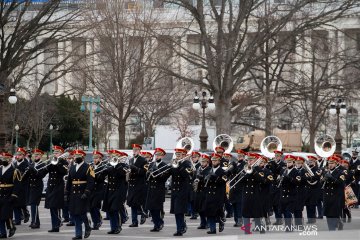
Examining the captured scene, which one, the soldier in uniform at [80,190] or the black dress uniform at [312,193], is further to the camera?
the black dress uniform at [312,193]

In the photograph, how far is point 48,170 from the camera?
20.8 metres

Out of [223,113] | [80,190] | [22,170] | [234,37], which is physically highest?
[234,37]

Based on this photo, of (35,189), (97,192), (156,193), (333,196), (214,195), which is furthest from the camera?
(35,189)

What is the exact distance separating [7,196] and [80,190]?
149 cm

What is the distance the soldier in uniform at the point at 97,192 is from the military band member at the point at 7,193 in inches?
83.3

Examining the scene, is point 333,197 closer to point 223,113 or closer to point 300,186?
point 300,186

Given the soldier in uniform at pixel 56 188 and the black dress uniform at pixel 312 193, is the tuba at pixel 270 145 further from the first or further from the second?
the soldier in uniform at pixel 56 188

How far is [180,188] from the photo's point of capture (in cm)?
2056

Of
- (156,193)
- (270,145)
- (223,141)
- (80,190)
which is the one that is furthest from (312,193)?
(80,190)

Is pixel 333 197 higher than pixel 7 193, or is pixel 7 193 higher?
pixel 7 193

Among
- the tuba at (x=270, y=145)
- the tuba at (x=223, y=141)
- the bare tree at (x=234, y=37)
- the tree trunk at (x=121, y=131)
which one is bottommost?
the tuba at (x=270, y=145)

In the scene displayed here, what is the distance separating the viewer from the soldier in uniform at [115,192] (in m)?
20.6

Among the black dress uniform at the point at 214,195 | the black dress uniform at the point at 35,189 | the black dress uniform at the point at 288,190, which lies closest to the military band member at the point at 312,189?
the black dress uniform at the point at 288,190

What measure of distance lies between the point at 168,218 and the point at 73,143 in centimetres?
3893
